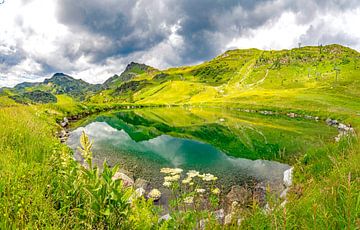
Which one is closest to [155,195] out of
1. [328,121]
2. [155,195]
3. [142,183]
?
[155,195]

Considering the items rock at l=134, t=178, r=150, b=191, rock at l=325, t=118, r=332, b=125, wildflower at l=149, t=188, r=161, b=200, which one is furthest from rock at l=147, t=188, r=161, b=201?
rock at l=325, t=118, r=332, b=125

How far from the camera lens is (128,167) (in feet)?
105

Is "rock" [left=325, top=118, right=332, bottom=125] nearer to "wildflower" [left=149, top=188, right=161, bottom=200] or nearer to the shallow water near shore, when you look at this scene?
the shallow water near shore

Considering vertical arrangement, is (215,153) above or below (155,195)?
below

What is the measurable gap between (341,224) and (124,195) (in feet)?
15.6

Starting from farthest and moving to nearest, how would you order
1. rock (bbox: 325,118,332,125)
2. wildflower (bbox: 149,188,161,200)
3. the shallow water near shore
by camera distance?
rock (bbox: 325,118,332,125) → the shallow water near shore → wildflower (bbox: 149,188,161,200)

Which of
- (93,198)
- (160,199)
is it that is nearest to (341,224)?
(93,198)

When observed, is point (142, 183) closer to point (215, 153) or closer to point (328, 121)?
point (215, 153)

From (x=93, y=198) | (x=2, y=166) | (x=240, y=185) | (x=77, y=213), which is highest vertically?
(x=2, y=166)

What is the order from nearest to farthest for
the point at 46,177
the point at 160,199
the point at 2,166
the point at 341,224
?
1. the point at 341,224
2. the point at 2,166
3. the point at 46,177
4. the point at 160,199

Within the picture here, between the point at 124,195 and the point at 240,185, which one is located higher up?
the point at 124,195

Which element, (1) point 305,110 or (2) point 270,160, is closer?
(2) point 270,160

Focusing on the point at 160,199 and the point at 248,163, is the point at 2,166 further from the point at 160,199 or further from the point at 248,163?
the point at 248,163

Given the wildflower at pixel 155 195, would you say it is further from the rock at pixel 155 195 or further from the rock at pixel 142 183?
the rock at pixel 142 183
